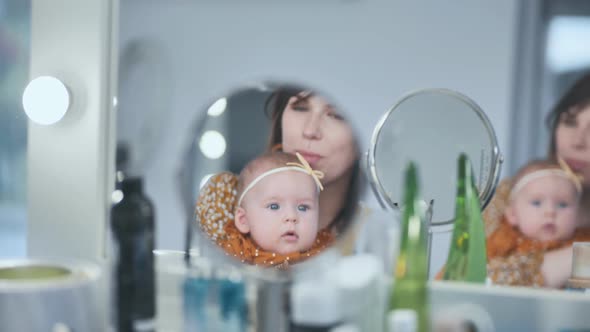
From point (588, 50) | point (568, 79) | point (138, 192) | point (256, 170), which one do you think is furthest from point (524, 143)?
point (138, 192)

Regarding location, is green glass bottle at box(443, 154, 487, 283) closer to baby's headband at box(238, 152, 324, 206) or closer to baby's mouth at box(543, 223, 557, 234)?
baby's headband at box(238, 152, 324, 206)

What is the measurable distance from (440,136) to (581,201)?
57 centimetres

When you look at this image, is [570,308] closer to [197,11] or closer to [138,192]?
[138,192]

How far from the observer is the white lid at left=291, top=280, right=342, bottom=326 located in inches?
16.4

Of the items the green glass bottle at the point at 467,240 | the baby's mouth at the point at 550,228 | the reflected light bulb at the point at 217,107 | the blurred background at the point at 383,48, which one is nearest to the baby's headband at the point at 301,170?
the reflected light bulb at the point at 217,107

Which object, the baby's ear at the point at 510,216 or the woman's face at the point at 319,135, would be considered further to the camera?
the baby's ear at the point at 510,216

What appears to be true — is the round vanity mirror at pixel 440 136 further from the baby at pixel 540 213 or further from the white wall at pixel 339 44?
the white wall at pixel 339 44

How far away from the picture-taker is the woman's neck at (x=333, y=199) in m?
0.70

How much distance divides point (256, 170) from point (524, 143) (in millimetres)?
1348

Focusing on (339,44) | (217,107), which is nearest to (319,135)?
(217,107)

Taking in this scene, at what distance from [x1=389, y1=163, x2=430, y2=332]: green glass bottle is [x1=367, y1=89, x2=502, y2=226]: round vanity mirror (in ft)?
0.59

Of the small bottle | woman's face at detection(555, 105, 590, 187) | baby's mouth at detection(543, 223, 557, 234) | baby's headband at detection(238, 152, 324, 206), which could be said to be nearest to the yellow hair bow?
baby's headband at detection(238, 152, 324, 206)

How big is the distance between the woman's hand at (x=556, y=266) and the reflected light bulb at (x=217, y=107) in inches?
19.3

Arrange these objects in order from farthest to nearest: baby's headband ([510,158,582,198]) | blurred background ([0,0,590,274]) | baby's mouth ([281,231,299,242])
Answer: blurred background ([0,0,590,274]) < baby's headband ([510,158,582,198]) < baby's mouth ([281,231,299,242])
